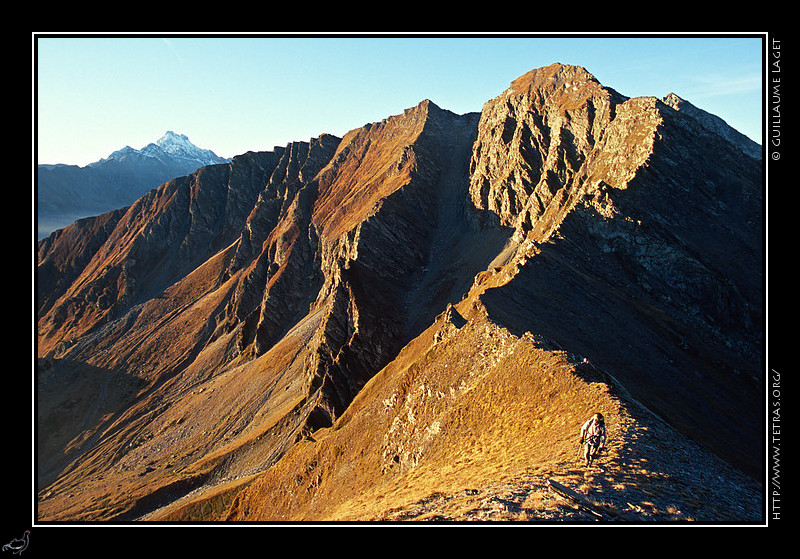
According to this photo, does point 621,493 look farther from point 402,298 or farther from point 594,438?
point 402,298

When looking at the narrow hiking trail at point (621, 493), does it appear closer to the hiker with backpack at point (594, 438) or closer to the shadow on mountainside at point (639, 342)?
the hiker with backpack at point (594, 438)

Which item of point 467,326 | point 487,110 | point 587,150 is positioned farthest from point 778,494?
point 487,110

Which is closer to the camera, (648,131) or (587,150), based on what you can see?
(648,131)
